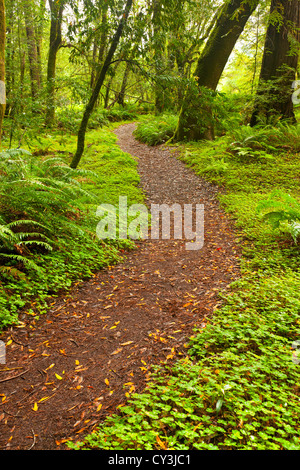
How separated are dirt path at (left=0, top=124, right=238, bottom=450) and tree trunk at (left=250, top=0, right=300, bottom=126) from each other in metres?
6.57

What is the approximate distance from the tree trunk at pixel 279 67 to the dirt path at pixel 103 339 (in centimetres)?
657

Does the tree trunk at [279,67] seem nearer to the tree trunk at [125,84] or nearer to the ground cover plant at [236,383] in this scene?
the tree trunk at [125,84]

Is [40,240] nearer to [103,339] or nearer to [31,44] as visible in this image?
[103,339]

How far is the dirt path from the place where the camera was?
7.47ft

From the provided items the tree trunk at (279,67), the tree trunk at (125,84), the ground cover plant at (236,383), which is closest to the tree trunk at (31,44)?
the tree trunk at (125,84)

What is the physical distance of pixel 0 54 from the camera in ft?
11.8

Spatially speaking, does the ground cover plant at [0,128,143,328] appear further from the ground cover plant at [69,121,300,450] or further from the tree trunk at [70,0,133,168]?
the ground cover plant at [69,121,300,450]

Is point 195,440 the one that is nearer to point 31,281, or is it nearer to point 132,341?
point 132,341

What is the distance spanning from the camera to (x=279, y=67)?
31.9ft

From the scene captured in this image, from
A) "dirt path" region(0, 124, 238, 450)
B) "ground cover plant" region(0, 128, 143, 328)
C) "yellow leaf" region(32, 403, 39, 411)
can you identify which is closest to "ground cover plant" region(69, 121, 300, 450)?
"dirt path" region(0, 124, 238, 450)

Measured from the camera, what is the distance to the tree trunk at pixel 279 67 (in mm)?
9367

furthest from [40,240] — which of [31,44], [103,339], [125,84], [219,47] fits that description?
[125,84]

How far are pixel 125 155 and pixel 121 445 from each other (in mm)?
10534

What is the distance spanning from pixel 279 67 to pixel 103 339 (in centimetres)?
1067
